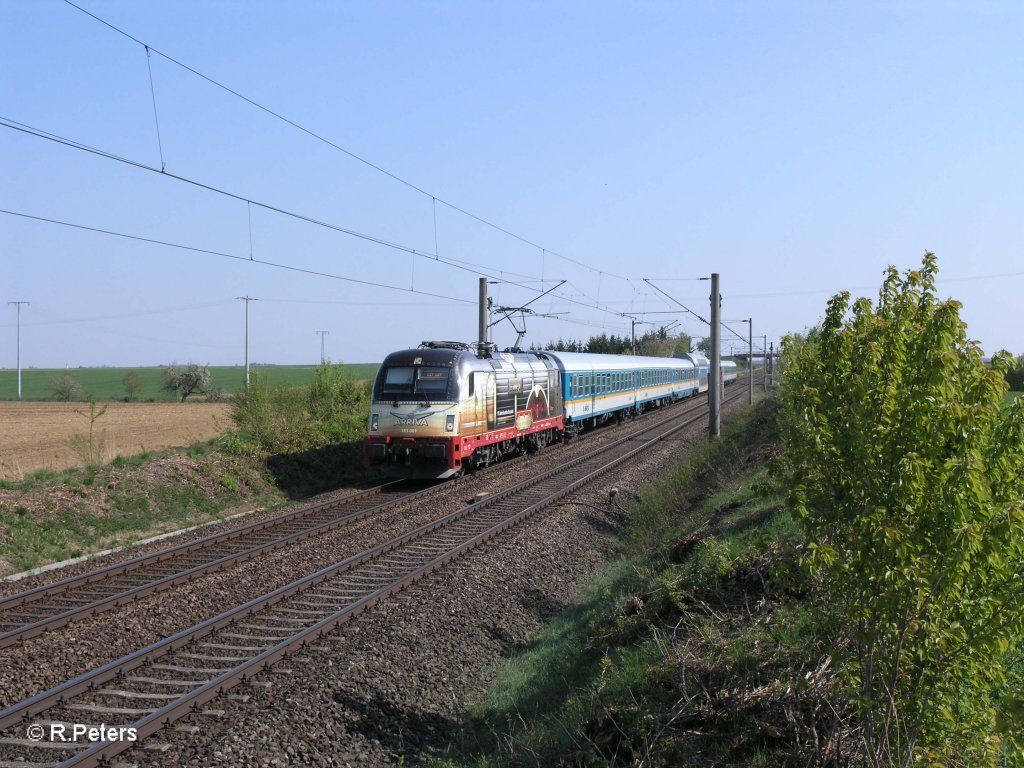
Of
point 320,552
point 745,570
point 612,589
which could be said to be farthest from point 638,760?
point 320,552

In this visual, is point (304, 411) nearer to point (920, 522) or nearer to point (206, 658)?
point (206, 658)

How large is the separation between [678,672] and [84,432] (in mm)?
34943

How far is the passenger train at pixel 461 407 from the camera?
18625 mm

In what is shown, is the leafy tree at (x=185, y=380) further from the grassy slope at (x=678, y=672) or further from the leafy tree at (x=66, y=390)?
the grassy slope at (x=678, y=672)

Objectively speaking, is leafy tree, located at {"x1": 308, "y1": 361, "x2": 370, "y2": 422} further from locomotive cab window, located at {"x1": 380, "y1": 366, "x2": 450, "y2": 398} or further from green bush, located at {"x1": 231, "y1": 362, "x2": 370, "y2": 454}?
locomotive cab window, located at {"x1": 380, "y1": 366, "x2": 450, "y2": 398}

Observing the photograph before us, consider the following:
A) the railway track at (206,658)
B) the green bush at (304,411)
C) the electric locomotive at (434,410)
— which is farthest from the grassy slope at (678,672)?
the green bush at (304,411)

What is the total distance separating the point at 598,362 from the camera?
33.4 meters

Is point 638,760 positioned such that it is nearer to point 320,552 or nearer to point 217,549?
point 320,552

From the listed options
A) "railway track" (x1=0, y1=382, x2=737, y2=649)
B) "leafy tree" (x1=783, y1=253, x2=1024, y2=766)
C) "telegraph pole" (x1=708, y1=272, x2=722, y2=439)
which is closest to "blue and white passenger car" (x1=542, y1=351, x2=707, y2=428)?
"telegraph pole" (x1=708, y1=272, x2=722, y2=439)

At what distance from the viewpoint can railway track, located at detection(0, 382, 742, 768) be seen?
6.11 metres

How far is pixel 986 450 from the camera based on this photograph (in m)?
4.09

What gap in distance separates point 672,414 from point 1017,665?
39009 mm

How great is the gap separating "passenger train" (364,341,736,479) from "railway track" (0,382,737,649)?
2.06m

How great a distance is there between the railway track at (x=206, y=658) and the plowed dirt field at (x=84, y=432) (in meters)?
8.10
